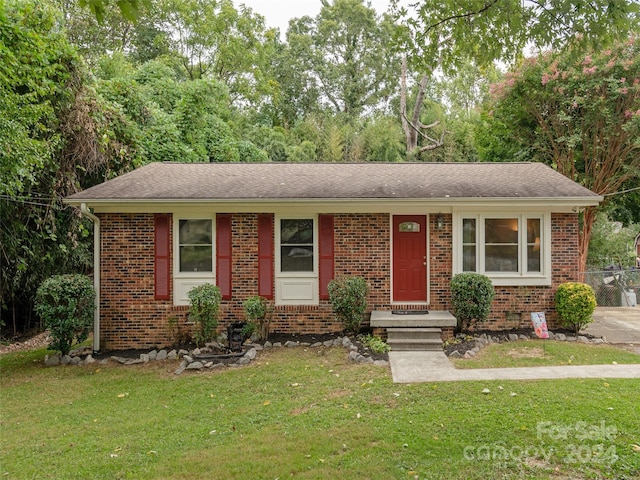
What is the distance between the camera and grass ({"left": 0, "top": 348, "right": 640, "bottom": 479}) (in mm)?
3584

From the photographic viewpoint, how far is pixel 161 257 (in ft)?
28.2

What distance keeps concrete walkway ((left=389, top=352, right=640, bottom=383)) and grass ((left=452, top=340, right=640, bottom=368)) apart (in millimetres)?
286

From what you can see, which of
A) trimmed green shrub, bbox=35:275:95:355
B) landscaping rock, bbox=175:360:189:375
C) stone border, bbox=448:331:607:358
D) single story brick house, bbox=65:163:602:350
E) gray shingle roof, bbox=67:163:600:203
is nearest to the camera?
landscaping rock, bbox=175:360:189:375

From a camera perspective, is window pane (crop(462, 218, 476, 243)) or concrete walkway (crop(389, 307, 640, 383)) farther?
window pane (crop(462, 218, 476, 243))

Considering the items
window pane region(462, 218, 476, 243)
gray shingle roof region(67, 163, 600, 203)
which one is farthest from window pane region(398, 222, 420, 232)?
window pane region(462, 218, 476, 243)

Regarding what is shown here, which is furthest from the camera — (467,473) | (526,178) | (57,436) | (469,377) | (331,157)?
(331,157)

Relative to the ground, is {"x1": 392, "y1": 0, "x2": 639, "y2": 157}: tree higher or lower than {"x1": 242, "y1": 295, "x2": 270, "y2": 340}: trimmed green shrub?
higher

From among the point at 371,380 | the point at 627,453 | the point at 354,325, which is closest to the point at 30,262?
the point at 354,325

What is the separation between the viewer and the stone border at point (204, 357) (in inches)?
275

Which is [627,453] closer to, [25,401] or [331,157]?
[25,401]

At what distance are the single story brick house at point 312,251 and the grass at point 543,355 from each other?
1.10 m

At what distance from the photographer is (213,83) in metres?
17.6

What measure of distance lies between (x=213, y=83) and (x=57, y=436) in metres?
15.7

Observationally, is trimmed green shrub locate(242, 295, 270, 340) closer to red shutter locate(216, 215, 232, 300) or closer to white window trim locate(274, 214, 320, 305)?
white window trim locate(274, 214, 320, 305)
